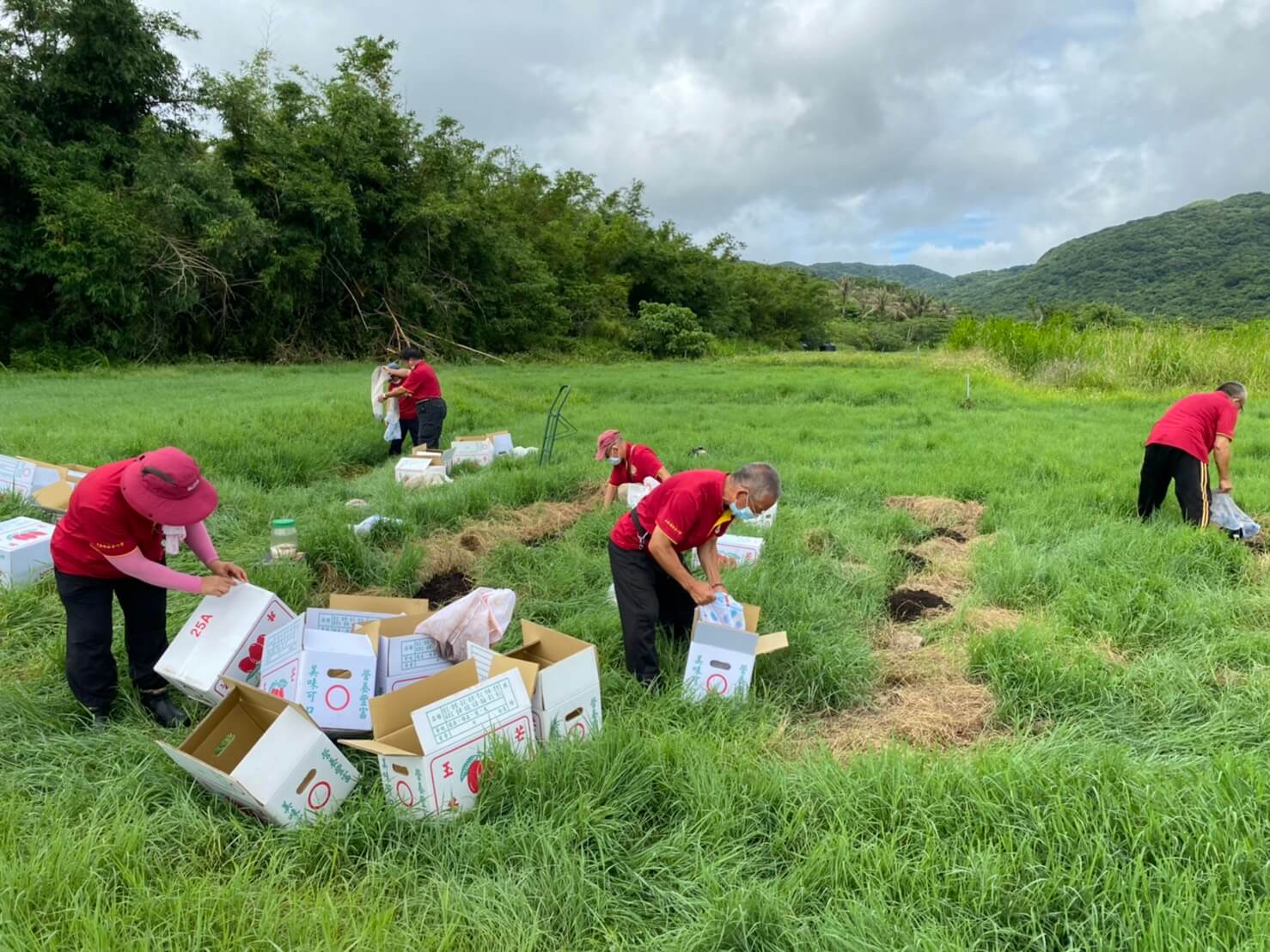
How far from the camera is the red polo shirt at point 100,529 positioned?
273 centimetres

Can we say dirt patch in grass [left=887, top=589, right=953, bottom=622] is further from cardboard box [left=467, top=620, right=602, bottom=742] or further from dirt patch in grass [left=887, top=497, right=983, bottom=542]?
cardboard box [left=467, top=620, right=602, bottom=742]

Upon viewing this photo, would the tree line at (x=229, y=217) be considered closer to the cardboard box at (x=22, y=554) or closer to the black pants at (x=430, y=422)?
the black pants at (x=430, y=422)

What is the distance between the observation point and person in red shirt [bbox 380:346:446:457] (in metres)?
7.76

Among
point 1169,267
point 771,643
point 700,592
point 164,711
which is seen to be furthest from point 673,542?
point 1169,267

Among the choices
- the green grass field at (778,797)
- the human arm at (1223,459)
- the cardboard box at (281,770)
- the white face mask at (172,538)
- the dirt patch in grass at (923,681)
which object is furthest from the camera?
the human arm at (1223,459)

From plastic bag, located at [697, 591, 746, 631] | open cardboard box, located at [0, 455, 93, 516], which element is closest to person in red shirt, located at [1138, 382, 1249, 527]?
plastic bag, located at [697, 591, 746, 631]

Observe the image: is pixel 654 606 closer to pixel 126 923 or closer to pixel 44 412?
pixel 126 923

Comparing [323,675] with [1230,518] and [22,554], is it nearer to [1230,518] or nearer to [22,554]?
[22,554]

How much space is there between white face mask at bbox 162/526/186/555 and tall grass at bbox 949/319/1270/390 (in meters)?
15.1

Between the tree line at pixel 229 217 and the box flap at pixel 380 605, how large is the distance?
15982 millimetres

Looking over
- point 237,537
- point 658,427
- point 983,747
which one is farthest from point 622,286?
point 983,747

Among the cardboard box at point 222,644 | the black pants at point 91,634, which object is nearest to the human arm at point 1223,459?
the cardboard box at point 222,644

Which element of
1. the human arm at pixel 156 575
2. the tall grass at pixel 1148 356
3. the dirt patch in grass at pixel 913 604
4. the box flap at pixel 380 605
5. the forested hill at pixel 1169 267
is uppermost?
the forested hill at pixel 1169 267

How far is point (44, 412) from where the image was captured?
29.7 feet
